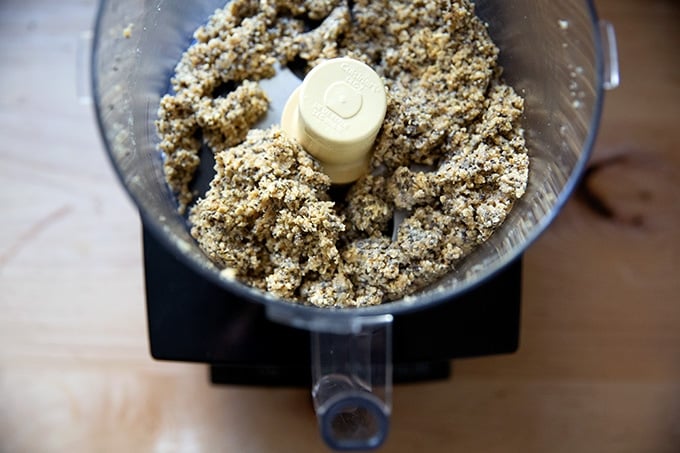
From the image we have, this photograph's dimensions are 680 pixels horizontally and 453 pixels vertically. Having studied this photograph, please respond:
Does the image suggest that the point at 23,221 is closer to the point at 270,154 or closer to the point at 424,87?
the point at 270,154

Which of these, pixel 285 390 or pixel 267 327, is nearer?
pixel 267 327

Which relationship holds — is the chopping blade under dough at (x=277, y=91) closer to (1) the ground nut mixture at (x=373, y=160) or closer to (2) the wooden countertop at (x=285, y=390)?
(1) the ground nut mixture at (x=373, y=160)

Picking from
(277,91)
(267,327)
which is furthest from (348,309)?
(277,91)

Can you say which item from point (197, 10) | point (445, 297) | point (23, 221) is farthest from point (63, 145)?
point (445, 297)

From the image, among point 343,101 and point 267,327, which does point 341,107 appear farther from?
point 267,327

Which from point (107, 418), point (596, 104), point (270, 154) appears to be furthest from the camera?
point (107, 418)

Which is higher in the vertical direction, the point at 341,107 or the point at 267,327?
the point at 341,107

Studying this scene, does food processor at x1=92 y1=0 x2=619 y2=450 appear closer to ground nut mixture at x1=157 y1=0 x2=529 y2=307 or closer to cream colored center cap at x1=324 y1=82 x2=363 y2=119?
ground nut mixture at x1=157 y1=0 x2=529 y2=307

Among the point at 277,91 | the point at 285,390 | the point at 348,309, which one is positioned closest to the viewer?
the point at 348,309
